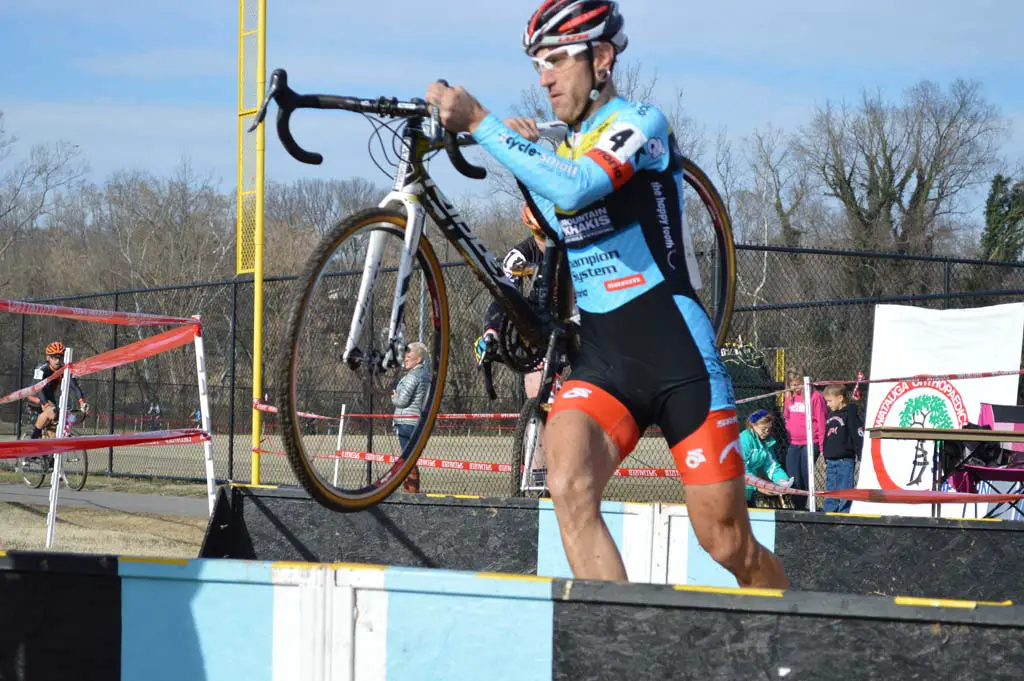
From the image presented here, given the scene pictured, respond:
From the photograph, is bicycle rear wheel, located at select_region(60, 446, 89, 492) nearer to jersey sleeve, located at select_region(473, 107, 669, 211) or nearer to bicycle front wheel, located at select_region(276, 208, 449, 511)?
bicycle front wheel, located at select_region(276, 208, 449, 511)

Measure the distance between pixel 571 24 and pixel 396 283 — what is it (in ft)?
3.08

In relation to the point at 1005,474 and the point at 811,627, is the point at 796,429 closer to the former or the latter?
the point at 1005,474

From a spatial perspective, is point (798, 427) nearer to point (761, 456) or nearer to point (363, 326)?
point (761, 456)

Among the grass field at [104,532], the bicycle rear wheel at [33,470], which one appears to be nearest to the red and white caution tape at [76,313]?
the grass field at [104,532]

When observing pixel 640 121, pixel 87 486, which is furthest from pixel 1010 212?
pixel 640 121

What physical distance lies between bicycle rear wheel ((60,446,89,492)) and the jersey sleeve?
1351cm

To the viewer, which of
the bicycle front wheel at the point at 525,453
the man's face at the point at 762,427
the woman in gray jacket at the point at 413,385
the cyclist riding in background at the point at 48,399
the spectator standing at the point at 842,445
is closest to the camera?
the woman in gray jacket at the point at 413,385

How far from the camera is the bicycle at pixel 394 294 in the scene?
10.7ft

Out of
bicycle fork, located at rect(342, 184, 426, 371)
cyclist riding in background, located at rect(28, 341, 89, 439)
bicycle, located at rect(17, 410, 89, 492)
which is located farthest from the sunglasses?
bicycle, located at rect(17, 410, 89, 492)

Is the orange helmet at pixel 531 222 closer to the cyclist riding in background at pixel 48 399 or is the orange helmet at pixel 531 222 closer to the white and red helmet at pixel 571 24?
the white and red helmet at pixel 571 24

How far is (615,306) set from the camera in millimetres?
3373

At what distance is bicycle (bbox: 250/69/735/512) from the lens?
3275 mm

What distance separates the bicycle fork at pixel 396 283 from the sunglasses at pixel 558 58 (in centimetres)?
54

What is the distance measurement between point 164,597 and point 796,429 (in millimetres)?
9226
